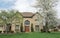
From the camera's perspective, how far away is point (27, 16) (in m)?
78.2

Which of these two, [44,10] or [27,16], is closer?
[44,10]

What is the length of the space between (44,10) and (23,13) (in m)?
19.3

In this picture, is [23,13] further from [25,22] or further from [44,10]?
[44,10]

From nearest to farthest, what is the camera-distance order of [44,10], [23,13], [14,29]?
[44,10]
[14,29]
[23,13]

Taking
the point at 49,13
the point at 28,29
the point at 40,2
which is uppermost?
the point at 40,2

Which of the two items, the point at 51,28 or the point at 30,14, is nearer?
the point at 30,14

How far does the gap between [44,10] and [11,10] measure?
1187 cm

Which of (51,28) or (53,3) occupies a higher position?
(53,3)

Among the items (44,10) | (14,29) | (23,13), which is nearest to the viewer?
(44,10)

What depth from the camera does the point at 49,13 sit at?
63656mm

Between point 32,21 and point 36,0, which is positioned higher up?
point 36,0

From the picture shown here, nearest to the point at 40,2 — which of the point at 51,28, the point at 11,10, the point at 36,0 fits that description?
the point at 36,0

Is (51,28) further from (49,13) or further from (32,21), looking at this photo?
(49,13)

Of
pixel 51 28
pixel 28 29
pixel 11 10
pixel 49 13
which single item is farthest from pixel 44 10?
pixel 51 28
